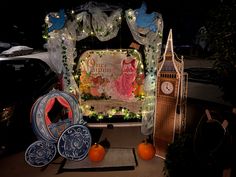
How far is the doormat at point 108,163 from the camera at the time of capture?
538 centimetres

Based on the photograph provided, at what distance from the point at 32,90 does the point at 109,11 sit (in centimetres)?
273

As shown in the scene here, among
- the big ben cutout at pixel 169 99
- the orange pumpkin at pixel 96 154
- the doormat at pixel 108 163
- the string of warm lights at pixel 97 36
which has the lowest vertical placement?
the doormat at pixel 108 163

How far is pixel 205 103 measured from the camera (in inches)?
354

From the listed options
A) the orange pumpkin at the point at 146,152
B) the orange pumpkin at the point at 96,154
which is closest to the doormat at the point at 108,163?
the orange pumpkin at the point at 96,154

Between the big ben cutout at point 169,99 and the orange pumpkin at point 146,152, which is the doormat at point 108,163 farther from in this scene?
the big ben cutout at point 169,99

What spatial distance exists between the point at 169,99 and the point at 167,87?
258 millimetres

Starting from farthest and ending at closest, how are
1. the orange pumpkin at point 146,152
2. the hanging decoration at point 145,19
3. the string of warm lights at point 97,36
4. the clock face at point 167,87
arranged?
the string of warm lights at point 97,36 → the hanging decoration at point 145,19 → the orange pumpkin at point 146,152 → the clock face at point 167,87

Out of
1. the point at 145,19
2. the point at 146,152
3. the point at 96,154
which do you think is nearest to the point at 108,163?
the point at 96,154

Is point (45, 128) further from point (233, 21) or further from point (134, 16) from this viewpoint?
point (233, 21)

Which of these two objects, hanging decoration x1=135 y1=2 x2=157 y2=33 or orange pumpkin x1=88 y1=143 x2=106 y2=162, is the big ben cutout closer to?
hanging decoration x1=135 y1=2 x2=157 y2=33

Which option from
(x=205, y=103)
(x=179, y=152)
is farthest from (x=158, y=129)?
(x=205, y=103)

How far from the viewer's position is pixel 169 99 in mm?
5586

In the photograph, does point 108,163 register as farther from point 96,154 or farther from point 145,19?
point 145,19

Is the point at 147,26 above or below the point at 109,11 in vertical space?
below
